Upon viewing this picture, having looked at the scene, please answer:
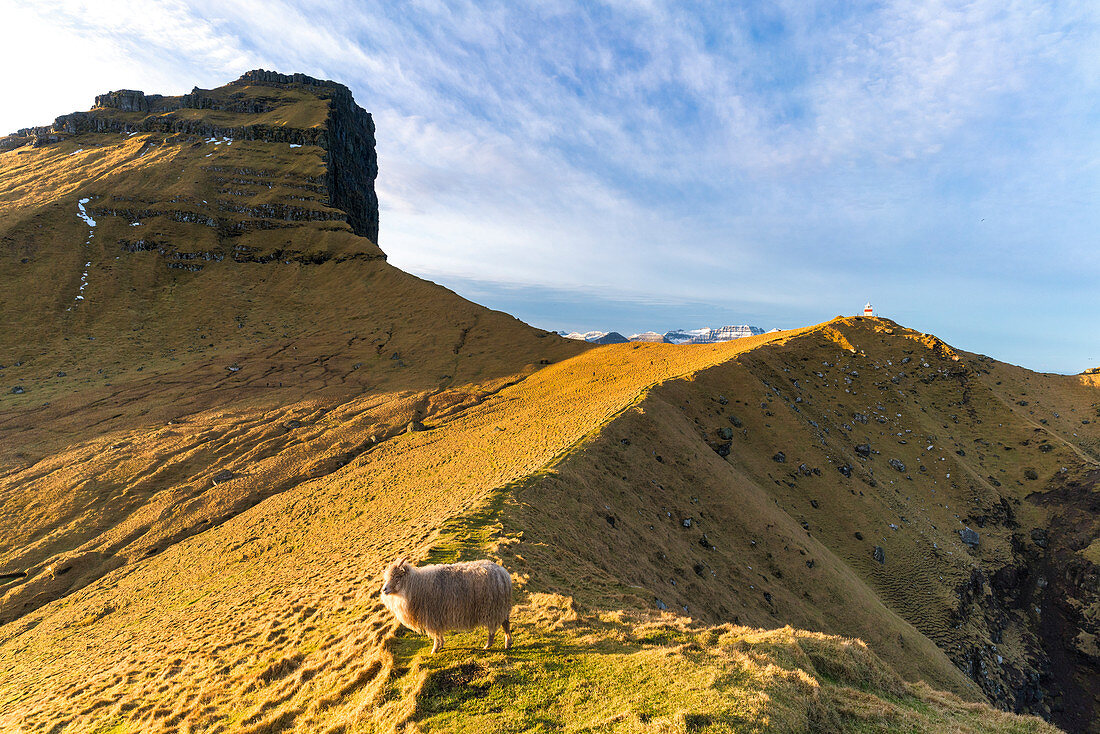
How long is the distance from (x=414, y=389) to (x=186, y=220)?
226 ft

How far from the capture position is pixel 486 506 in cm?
1675

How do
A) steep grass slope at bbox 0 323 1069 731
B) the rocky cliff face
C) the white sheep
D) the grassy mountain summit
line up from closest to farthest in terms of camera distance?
steep grass slope at bbox 0 323 1069 731, the white sheep, the grassy mountain summit, the rocky cliff face

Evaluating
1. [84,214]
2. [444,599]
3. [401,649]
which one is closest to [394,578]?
[444,599]

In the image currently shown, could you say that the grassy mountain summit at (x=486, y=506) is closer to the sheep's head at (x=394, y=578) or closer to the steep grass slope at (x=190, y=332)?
the steep grass slope at (x=190, y=332)

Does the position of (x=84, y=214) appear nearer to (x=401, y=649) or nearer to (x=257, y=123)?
(x=257, y=123)

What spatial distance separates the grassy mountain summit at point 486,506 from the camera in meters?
8.88

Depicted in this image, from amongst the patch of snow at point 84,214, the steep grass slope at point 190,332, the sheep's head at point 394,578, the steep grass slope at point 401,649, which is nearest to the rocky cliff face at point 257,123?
the steep grass slope at point 190,332

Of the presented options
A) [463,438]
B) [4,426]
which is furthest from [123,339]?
[463,438]

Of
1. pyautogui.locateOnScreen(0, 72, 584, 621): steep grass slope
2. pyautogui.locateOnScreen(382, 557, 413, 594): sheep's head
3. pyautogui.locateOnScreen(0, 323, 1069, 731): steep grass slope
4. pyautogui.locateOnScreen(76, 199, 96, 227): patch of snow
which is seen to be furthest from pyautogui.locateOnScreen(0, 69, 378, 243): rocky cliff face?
pyautogui.locateOnScreen(382, 557, 413, 594): sheep's head

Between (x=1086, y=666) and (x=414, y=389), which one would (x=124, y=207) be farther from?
(x=1086, y=666)

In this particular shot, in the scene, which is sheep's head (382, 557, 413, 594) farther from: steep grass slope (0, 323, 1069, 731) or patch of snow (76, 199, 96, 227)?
patch of snow (76, 199, 96, 227)

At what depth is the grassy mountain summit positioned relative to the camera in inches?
350

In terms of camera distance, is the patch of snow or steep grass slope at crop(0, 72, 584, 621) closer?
steep grass slope at crop(0, 72, 584, 621)

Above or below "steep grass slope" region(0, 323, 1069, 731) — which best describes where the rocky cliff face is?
above
